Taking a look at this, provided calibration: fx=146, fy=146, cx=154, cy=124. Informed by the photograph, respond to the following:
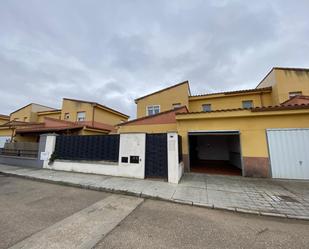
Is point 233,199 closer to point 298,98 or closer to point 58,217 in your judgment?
point 58,217

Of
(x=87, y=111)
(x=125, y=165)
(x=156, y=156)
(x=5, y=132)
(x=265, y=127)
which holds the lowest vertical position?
(x=125, y=165)

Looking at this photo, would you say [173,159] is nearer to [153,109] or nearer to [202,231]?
[202,231]

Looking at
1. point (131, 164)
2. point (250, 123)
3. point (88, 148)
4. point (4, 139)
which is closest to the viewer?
point (131, 164)

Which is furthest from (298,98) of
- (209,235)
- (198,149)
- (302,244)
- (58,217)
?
(58,217)

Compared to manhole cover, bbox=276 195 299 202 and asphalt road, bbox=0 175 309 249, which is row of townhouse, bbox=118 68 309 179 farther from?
asphalt road, bbox=0 175 309 249

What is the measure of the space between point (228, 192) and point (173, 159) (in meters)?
2.55

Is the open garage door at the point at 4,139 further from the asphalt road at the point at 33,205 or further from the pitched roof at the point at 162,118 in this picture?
the pitched roof at the point at 162,118

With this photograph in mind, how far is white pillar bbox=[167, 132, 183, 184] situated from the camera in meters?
6.84

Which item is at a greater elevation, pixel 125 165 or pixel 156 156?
pixel 156 156

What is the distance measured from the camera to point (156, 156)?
7.34 metres

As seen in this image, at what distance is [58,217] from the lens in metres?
3.82

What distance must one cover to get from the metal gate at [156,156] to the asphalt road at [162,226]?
225cm

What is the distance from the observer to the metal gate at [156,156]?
723 centimetres

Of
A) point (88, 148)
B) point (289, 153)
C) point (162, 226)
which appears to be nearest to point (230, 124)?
point (289, 153)
